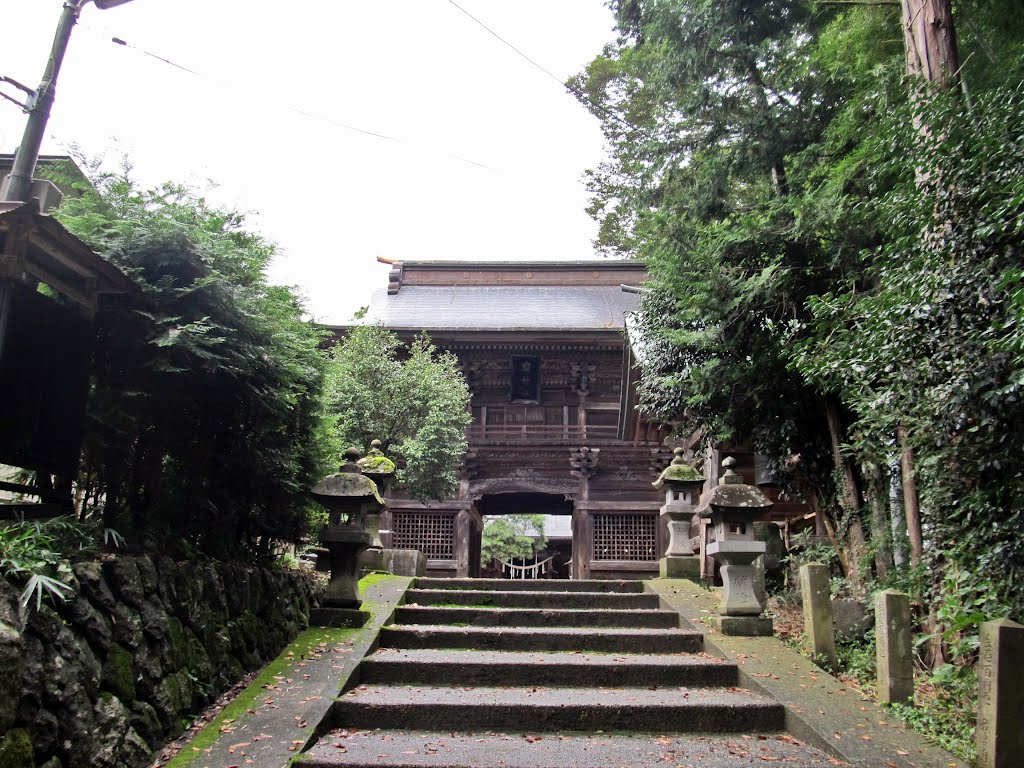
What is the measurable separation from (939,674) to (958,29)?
6371 millimetres

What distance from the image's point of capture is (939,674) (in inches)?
171

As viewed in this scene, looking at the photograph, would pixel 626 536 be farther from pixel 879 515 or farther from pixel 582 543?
pixel 879 515

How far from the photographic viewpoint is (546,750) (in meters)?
4.09

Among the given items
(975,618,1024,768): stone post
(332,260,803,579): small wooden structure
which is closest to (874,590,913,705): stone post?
(975,618,1024,768): stone post

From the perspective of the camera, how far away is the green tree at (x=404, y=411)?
11.4m

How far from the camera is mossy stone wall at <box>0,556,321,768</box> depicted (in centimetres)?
278

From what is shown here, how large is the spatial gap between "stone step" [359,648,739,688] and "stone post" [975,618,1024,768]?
193cm

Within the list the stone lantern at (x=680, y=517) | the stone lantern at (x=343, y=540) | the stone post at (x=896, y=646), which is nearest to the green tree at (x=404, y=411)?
the stone lantern at (x=680, y=517)

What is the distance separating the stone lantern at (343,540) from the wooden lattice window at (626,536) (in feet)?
33.1

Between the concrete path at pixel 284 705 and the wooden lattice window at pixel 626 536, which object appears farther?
the wooden lattice window at pixel 626 536

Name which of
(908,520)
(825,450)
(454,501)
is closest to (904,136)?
(908,520)

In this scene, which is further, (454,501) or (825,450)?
(454,501)

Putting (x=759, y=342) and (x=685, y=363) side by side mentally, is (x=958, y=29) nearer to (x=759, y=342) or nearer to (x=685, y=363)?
(x=759, y=342)

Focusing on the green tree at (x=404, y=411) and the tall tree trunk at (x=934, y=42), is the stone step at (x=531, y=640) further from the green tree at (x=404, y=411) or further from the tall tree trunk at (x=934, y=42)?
the green tree at (x=404, y=411)
